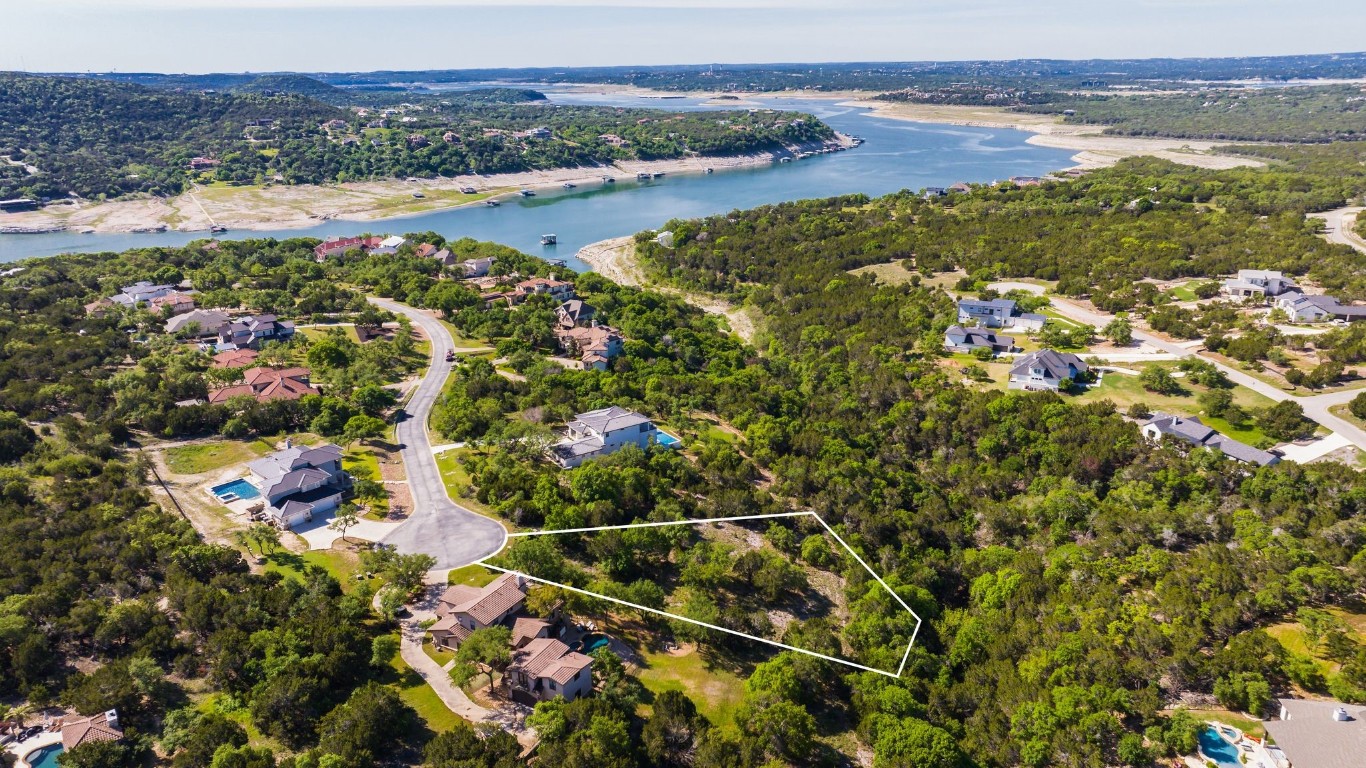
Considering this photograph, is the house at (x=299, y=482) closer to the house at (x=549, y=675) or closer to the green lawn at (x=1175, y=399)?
the house at (x=549, y=675)

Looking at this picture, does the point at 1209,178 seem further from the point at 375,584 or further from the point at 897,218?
the point at 375,584

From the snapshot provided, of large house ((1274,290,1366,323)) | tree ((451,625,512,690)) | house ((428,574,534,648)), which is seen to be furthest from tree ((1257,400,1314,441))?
tree ((451,625,512,690))

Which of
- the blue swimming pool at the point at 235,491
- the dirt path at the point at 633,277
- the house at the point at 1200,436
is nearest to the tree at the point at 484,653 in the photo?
the blue swimming pool at the point at 235,491

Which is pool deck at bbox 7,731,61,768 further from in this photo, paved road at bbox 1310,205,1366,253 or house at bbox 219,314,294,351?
paved road at bbox 1310,205,1366,253

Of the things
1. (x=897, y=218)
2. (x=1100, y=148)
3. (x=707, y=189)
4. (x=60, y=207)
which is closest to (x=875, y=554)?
(x=897, y=218)

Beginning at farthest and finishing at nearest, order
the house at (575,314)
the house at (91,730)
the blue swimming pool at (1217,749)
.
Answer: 1. the house at (575,314)
2. the house at (91,730)
3. the blue swimming pool at (1217,749)

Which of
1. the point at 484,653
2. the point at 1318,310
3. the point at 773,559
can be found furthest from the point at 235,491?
the point at 1318,310
